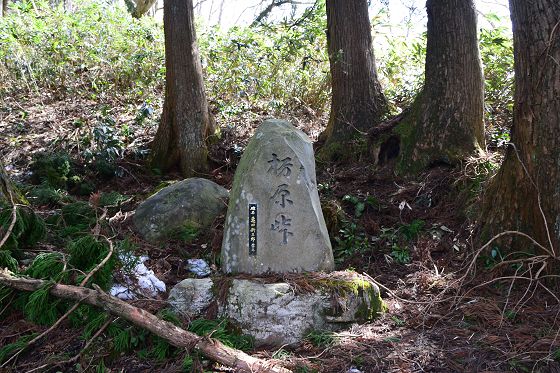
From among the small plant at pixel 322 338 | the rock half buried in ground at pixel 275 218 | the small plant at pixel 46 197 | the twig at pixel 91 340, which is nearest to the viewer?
the twig at pixel 91 340

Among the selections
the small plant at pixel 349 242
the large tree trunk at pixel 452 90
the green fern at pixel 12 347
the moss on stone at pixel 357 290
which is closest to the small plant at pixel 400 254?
the small plant at pixel 349 242

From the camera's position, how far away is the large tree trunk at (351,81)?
7.25 m

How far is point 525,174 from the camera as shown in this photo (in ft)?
14.7

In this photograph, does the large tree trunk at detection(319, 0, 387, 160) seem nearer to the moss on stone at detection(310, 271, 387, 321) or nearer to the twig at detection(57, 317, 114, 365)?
the moss on stone at detection(310, 271, 387, 321)

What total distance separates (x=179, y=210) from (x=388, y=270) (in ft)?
7.67

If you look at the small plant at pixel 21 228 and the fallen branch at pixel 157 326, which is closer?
the fallen branch at pixel 157 326

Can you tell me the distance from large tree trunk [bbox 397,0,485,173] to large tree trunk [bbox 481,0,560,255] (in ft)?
5.20

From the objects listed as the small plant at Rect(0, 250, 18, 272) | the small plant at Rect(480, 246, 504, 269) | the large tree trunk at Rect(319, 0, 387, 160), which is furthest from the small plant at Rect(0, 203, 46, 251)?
the small plant at Rect(480, 246, 504, 269)

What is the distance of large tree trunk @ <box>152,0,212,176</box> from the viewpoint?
7629mm

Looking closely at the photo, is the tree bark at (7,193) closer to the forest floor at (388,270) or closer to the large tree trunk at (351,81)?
the forest floor at (388,270)

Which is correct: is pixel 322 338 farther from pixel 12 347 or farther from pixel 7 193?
pixel 7 193

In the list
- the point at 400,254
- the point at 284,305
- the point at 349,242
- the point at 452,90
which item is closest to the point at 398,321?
the point at 284,305

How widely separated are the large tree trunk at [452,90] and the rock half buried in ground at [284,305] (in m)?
2.65

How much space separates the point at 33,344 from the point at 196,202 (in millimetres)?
2542
